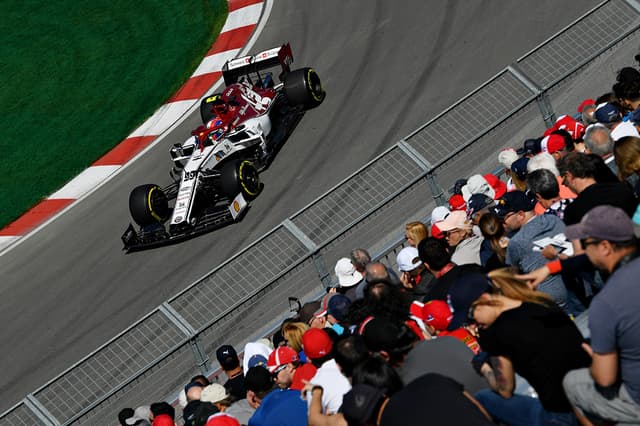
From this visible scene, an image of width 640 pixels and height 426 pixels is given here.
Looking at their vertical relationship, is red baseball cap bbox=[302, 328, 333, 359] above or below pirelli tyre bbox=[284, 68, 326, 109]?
above

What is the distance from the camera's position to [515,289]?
14.3ft

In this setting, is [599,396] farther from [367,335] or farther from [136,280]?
[136,280]

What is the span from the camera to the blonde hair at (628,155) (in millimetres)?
5754

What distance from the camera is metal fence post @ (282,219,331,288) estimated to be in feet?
27.1

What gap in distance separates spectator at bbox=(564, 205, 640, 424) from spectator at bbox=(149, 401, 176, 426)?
383cm

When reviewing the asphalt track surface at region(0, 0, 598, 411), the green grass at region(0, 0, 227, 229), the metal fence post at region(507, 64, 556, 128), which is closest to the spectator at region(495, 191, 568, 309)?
the metal fence post at region(507, 64, 556, 128)

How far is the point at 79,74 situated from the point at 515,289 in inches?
699

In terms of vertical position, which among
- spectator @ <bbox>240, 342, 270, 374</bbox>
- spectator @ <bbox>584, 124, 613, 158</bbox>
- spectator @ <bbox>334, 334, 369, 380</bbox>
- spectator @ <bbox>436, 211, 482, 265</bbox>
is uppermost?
spectator @ <bbox>334, 334, 369, 380</bbox>

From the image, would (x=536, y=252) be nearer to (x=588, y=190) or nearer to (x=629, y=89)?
(x=588, y=190)

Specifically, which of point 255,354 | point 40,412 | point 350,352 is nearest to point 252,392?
point 255,354

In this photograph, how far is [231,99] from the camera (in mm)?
14016

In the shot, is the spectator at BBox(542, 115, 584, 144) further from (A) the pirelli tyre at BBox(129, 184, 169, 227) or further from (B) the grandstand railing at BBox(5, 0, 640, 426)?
(A) the pirelli tyre at BBox(129, 184, 169, 227)

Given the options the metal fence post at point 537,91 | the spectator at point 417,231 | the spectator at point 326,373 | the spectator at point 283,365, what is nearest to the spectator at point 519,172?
the spectator at point 417,231

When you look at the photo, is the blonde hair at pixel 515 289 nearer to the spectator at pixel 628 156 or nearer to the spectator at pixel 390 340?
the spectator at pixel 390 340
